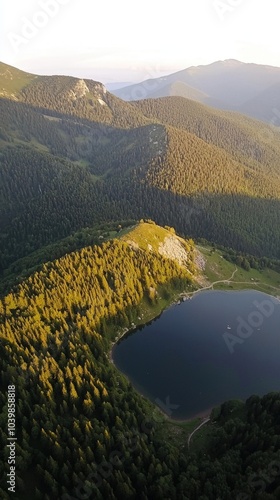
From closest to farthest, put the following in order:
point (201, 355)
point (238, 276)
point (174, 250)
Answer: point (201, 355)
point (174, 250)
point (238, 276)

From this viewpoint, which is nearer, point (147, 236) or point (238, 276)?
point (147, 236)

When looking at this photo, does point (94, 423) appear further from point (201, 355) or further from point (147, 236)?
point (147, 236)

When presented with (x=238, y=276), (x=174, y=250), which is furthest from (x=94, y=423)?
→ (x=238, y=276)

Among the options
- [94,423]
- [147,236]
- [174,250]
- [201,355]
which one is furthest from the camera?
[174,250]

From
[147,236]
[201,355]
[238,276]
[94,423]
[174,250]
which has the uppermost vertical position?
[147,236]

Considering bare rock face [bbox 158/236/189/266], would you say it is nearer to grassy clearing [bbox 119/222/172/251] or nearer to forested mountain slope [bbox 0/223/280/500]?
grassy clearing [bbox 119/222/172/251]

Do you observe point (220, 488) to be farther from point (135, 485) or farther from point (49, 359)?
point (49, 359)

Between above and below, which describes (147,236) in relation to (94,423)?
above

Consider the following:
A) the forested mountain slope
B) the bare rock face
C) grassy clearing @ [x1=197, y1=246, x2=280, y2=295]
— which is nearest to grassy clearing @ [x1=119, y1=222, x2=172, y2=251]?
the bare rock face

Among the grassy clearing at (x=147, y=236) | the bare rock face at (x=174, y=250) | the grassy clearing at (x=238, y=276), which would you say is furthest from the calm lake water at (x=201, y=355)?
the grassy clearing at (x=147, y=236)
